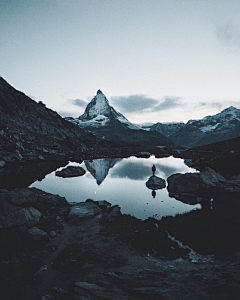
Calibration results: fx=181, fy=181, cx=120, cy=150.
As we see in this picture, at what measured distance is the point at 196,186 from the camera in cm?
3600

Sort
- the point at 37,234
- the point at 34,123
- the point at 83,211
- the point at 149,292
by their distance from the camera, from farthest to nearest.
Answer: the point at 34,123 → the point at 83,211 → the point at 37,234 → the point at 149,292

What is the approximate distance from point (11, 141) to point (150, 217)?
3017 inches

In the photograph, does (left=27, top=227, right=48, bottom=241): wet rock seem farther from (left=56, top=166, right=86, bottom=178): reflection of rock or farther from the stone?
(left=56, top=166, right=86, bottom=178): reflection of rock

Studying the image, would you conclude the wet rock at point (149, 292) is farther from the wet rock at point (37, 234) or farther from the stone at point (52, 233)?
the stone at point (52, 233)

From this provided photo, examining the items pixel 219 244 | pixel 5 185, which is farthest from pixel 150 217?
pixel 5 185

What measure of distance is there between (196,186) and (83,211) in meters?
23.2

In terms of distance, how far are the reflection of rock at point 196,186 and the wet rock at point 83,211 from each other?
1575 cm

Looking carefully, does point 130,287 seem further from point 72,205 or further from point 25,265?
→ point 72,205

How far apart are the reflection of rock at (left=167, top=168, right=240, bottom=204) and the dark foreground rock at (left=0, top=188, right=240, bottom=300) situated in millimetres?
11692

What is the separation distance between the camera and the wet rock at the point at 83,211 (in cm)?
2322

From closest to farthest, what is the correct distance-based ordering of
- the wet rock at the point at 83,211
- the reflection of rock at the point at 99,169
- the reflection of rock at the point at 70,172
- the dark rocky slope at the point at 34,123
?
the wet rock at the point at 83,211
the reflection of rock at the point at 70,172
the reflection of rock at the point at 99,169
the dark rocky slope at the point at 34,123

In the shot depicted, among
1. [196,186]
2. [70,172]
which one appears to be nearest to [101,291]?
[196,186]

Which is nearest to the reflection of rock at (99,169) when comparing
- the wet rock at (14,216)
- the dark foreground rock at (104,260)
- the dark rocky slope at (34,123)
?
the dark foreground rock at (104,260)

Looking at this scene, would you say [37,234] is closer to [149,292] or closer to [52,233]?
[52,233]
